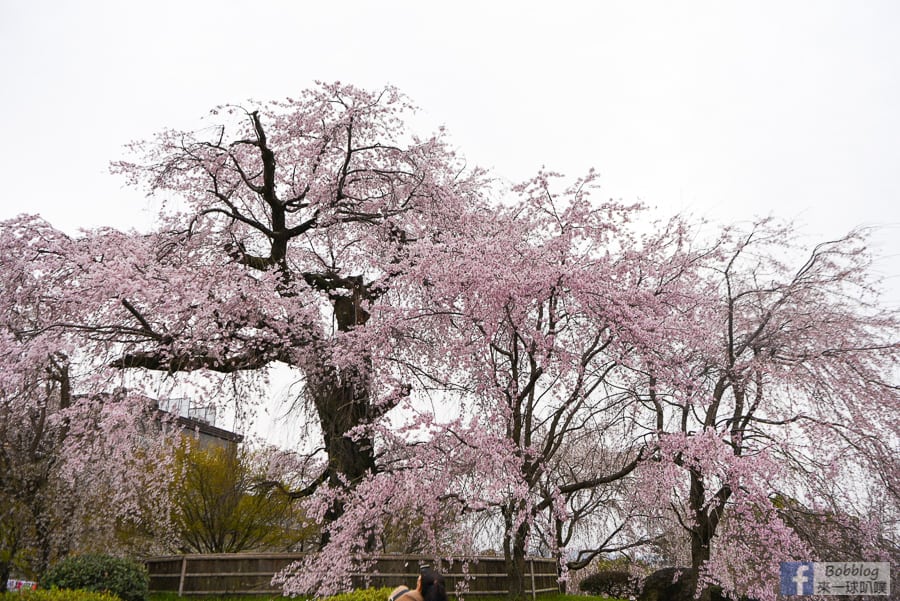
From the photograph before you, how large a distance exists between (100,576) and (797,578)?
363 inches

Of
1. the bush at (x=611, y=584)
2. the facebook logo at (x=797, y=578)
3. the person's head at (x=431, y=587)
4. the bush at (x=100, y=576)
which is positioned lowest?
the bush at (x=611, y=584)

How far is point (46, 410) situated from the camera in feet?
37.2

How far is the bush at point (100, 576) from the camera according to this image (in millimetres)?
9031

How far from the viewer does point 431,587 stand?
5262 millimetres

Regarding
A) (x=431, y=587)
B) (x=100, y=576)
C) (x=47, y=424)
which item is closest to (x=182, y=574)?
(x=100, y=576)

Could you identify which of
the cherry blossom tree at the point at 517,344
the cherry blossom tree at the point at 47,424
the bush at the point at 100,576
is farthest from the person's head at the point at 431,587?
the bush at the point at 100,576

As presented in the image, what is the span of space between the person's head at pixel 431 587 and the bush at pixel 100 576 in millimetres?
5914

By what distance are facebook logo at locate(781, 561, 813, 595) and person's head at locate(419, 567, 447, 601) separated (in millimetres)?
4862

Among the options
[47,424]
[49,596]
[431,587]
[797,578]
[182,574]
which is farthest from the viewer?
[182,574]

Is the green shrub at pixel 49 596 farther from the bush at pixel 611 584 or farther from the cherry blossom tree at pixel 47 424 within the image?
the bush at pixel 611 584

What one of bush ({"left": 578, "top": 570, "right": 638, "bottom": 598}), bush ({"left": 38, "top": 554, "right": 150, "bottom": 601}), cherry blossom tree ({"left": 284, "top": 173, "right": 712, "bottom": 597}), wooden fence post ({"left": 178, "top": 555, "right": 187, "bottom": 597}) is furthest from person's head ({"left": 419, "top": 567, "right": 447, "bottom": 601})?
bush ({"left": 578, "top": 570, "right": 638, "bottom": 598})

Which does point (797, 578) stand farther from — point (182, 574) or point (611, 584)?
point (611, 584)

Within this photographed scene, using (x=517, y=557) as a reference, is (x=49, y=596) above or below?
below

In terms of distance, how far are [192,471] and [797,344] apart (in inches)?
666
